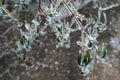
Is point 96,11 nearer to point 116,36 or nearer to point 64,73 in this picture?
point 116,36

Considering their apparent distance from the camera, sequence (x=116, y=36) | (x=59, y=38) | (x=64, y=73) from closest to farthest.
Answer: (x=59, y=38), (x=64, y=73), (x=116, y=36)

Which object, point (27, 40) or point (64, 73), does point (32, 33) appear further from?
point (64, 73)

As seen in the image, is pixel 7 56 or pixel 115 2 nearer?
pixel 7 56

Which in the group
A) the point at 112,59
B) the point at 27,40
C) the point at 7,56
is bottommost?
the point at 112,59

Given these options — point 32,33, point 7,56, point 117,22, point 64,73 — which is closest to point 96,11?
point 117,22

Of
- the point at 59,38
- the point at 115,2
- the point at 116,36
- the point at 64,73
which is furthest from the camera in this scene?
the point at 115,2

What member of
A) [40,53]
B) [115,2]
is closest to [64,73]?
[40,53]

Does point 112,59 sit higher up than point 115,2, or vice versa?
point 115,2

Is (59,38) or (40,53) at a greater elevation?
(59,38)

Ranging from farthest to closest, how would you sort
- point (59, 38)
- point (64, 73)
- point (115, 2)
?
point (115, 2) < point (64, 73) < point (59, 38)
